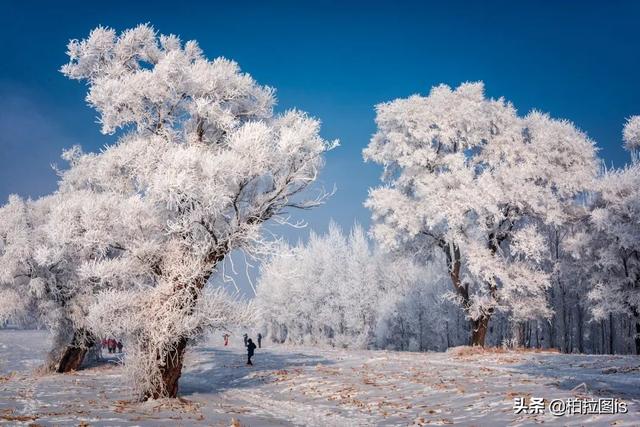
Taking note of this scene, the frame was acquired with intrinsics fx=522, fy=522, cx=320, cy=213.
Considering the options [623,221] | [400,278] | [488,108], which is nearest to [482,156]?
[488,108]

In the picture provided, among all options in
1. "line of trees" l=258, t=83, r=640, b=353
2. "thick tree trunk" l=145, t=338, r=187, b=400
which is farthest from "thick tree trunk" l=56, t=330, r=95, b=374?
"thick tree trunk" l=145, t=338, r=187, b=400

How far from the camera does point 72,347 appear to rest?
98.5ft

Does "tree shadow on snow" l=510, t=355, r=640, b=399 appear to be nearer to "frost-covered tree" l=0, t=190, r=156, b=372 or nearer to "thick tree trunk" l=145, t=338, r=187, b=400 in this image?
"thick tree trunk" l=145, t=338, r=187, b=400

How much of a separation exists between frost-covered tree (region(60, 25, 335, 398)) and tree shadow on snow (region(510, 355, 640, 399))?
10293 mm

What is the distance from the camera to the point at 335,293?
81.6m

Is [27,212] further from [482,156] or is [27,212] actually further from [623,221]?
[623,221]

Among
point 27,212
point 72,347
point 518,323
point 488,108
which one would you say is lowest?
point 72,347

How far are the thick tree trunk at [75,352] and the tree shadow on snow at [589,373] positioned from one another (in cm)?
2294

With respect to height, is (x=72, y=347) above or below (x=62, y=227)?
below

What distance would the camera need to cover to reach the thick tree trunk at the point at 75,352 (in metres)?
29.6

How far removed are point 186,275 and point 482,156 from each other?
20.9 meters

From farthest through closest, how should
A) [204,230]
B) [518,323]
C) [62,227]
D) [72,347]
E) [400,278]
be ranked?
1. [400,278]
2. [518,323]
3. [72,347]
4. [204,230]
5. [62,227]

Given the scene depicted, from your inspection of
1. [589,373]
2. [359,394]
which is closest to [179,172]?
[359,394]

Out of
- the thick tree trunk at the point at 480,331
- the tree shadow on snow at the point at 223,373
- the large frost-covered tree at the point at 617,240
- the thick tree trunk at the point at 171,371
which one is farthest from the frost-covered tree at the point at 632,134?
the thick tree trunk at the point at 171,371
